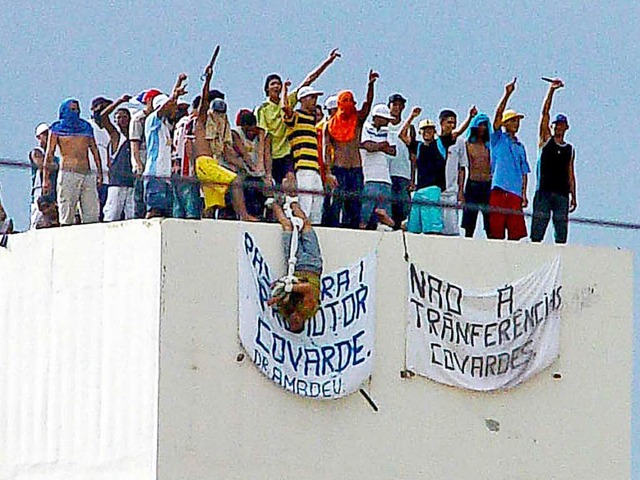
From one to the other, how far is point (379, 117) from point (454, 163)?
40.2 inches

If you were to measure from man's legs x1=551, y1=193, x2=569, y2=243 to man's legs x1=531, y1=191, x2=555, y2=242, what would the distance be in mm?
107

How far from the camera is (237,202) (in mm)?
25016

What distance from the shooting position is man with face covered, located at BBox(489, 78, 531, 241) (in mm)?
26703

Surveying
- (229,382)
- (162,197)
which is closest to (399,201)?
(162,197)

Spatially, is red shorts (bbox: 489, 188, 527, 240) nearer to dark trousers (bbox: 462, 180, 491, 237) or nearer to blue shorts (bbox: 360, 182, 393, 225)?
dark trousers (bbox: 462, 180, 491, 237)

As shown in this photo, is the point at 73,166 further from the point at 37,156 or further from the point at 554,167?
the point at 554,167

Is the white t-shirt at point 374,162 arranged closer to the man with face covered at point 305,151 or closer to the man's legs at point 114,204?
the man with face covered at point 305,151

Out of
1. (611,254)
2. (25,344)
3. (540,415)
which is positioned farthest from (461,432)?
(25,344)

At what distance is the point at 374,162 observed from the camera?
26.0 metres

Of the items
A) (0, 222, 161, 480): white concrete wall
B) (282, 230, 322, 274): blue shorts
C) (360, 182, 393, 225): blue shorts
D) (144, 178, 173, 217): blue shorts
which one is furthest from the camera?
(360, 182, 393, 225): blue shorts

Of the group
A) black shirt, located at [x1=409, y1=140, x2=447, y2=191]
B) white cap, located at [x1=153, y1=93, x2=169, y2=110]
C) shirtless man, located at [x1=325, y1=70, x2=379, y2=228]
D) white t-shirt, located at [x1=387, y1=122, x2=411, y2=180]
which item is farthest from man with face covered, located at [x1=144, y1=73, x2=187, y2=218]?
black shirt, located at [x1=409, y1=140, x2=447, y2=191]

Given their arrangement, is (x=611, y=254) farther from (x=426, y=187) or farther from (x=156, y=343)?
(x=156, y=343)

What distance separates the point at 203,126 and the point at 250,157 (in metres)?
0.64

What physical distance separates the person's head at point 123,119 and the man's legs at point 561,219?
442 cm
